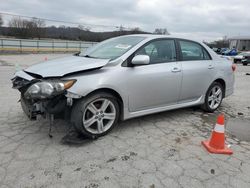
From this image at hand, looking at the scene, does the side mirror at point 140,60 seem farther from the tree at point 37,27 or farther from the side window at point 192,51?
the tree at point 37,27

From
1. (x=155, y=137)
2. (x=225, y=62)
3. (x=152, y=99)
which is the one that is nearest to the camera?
(x=155, y=137)

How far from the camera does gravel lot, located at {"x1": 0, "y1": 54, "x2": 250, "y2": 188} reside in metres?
2.18

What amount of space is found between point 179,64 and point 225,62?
1491 mm

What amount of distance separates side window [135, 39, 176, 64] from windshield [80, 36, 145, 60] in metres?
0.19

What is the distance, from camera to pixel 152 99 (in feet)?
11.2

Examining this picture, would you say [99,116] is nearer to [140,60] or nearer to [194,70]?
[140,60]

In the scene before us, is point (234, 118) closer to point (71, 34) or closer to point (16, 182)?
point (16, 182)

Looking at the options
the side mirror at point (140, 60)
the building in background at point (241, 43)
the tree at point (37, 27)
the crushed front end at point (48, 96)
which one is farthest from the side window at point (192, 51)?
the building in background at point (241, 43)

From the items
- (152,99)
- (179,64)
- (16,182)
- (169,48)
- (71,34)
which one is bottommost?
(16,182)

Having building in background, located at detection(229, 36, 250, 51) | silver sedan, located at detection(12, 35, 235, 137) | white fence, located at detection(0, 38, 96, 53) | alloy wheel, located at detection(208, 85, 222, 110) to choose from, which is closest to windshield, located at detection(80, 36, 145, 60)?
silver sedan, located at detection(12, 35, 235, 137)

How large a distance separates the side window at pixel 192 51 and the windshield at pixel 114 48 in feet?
3.00

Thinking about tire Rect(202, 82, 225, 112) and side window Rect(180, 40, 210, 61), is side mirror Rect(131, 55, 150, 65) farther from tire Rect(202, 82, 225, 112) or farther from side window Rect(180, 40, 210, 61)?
tire Rect(202, 82, 225, 112)

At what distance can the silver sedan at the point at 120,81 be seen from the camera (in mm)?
2684

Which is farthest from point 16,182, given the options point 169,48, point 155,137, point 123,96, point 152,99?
point 169,48
